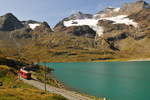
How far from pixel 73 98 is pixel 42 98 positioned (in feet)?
34.8

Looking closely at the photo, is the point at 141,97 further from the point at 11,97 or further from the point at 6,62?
the point at 6,62

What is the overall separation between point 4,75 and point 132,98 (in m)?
49.7

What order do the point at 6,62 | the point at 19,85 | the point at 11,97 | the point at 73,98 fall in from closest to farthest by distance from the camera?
the point at 11,97 → the point at 73,98 → the point at 19,85 → the point at 6,62

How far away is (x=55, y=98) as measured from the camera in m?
51.0

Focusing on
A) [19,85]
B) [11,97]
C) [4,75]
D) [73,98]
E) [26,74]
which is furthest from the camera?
[26,74]

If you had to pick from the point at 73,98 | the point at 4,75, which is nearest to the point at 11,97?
the point at 73,98

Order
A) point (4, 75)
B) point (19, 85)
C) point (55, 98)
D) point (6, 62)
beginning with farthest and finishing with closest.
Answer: point (6, 62) → point (4, 75) → point (19, 85) → point (55, 98)

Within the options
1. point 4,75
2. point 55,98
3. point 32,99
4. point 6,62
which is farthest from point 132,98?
point 6,62

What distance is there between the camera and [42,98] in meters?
50.0

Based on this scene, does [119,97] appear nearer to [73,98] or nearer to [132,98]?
[132,98]

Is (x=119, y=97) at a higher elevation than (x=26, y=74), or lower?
lower

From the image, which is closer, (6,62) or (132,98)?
(132,98)

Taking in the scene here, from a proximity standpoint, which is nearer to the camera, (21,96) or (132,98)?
(21,96)

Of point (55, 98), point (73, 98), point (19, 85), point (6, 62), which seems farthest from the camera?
point (6, 62)
